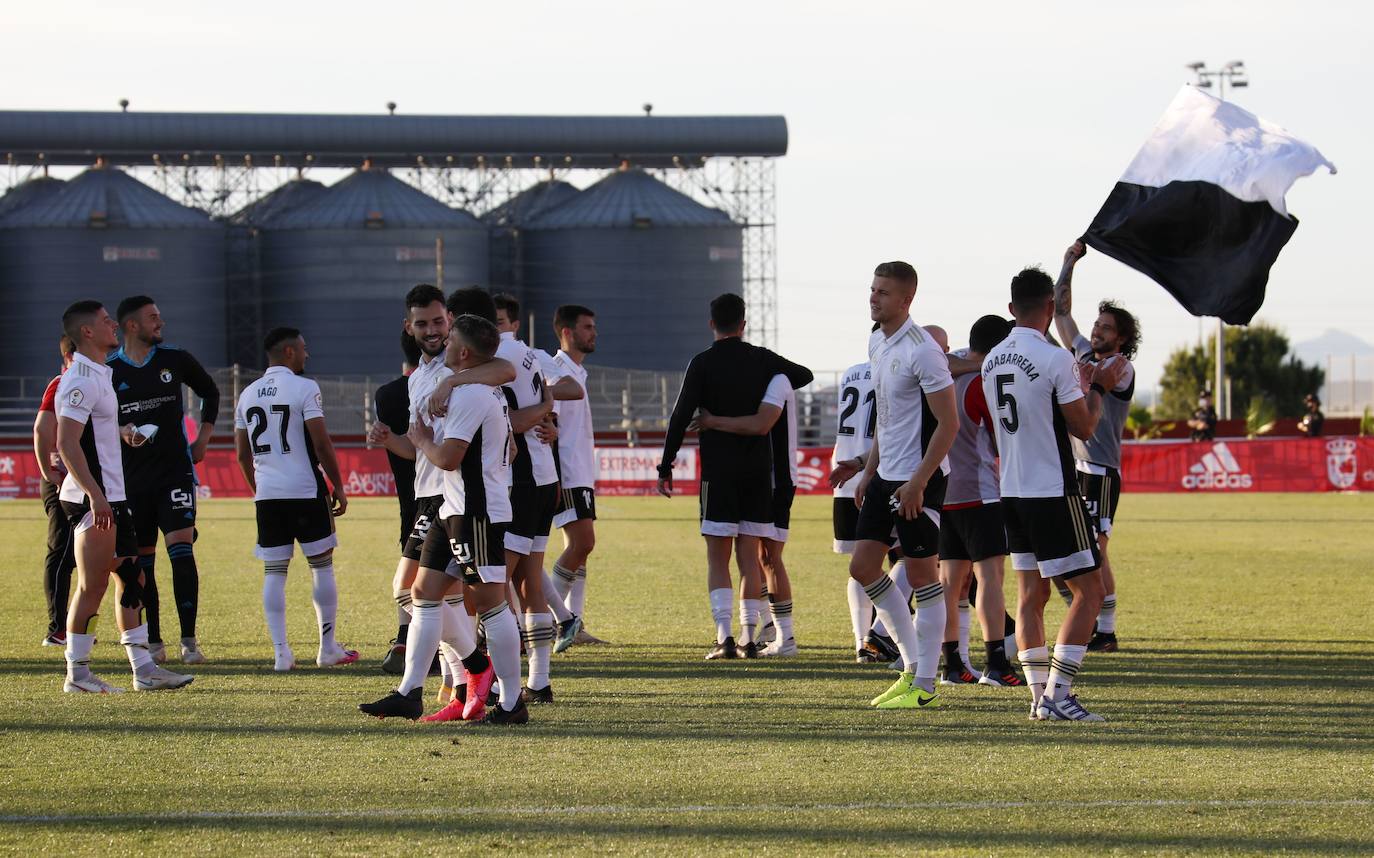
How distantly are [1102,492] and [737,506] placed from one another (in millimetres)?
2304

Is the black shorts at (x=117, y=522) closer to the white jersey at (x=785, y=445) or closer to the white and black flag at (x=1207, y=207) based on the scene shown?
the white jersey at (x=785, y=445)

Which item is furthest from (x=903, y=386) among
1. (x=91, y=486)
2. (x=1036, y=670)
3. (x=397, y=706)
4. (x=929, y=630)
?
(x=91, y=486)

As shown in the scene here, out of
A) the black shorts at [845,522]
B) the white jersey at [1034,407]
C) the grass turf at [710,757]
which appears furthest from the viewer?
the black shorts at [845,522]

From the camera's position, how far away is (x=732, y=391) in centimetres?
995


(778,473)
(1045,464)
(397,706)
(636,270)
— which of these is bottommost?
(397,706)

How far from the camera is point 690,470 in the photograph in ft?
116

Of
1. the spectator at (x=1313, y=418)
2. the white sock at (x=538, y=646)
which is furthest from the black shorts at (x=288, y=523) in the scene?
the spectator at (x=1313, y=418)

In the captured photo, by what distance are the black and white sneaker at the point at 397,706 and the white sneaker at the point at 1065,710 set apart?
9.09 feet

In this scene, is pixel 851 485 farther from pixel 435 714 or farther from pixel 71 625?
pixel 71 625

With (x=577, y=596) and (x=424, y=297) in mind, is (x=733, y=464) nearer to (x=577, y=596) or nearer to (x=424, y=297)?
(x=577, y=596)

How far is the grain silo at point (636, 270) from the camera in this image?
66.4 m

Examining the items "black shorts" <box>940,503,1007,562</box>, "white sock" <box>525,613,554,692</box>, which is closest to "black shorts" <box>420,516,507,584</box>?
"white sock" <box>525,613,554,692</box>

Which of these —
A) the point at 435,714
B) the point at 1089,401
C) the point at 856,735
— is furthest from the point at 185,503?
the point at 1089,401

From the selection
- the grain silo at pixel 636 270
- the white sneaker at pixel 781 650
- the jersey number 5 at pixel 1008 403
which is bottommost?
the white sneaker at pixel 781 650
